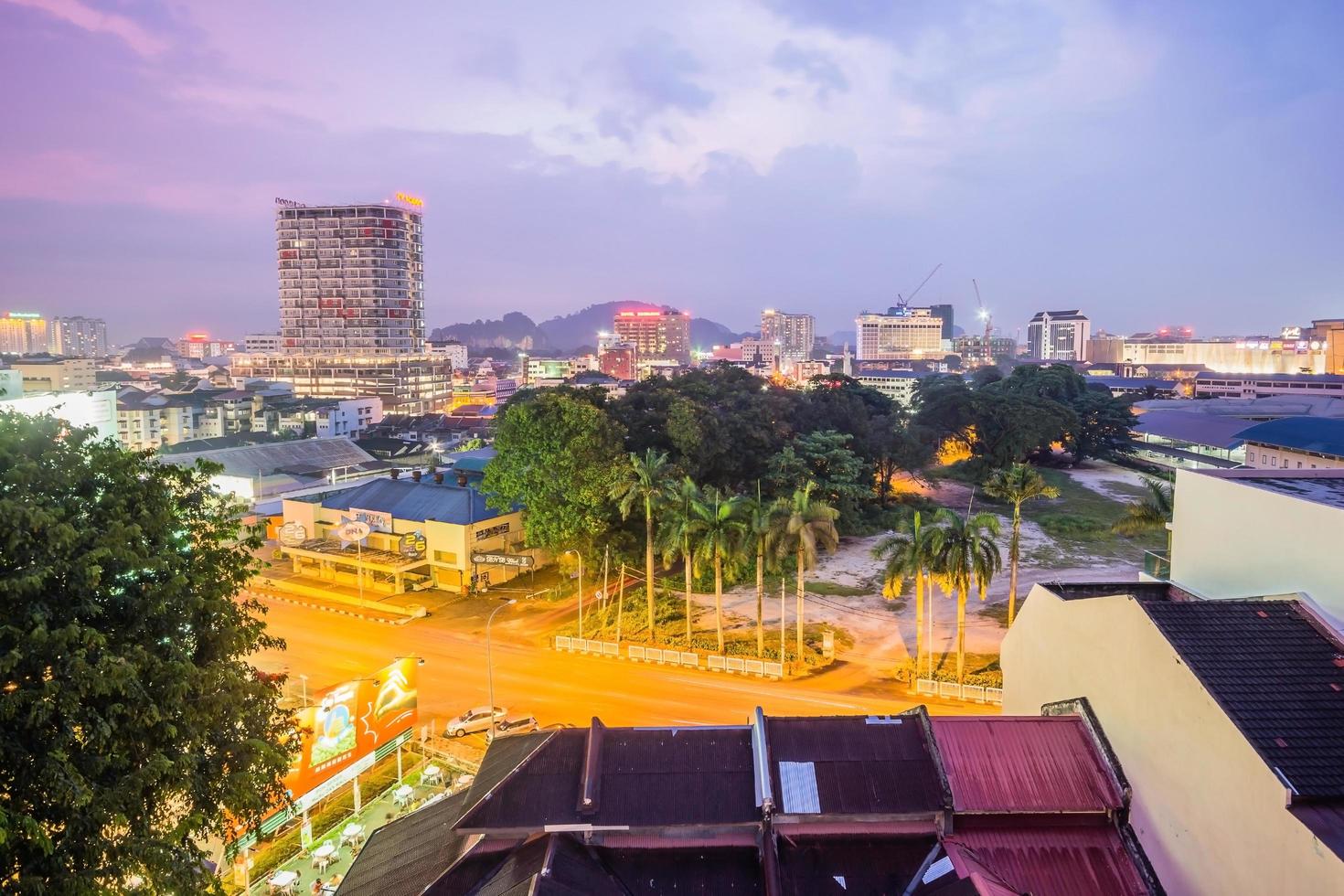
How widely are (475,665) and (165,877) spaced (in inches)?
789

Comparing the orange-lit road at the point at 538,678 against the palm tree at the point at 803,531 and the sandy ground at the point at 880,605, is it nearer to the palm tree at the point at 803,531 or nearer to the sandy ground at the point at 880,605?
the palm tree at the point at 803,531

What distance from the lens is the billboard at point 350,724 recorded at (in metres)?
18.4

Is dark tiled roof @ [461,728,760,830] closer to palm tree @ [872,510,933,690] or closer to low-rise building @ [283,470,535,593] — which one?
palm tree @ [872,510,933,690]

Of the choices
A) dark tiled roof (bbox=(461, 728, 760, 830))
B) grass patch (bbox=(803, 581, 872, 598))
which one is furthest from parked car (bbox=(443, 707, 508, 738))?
grass patch (bbox=(803, 581, 872, 598))

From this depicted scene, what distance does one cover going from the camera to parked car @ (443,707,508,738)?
24000mm

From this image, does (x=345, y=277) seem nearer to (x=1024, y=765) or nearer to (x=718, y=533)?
(x=718, y=533)

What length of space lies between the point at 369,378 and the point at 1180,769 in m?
132

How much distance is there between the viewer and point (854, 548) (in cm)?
4328

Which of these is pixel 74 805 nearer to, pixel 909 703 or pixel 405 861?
pixel 405 861

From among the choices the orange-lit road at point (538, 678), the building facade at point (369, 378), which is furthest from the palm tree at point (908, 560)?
the building facade at point (369, 378)

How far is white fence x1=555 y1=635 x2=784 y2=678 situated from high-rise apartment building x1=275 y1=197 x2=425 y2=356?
374 feet

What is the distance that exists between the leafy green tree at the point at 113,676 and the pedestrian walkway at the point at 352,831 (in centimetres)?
683

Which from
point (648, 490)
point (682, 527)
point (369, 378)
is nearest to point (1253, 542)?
point (682, 527)

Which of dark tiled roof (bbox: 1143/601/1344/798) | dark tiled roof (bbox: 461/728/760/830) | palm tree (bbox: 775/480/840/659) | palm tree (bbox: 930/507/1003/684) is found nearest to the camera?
dark tiled roof (bbox: 1143/601/1344/798)
